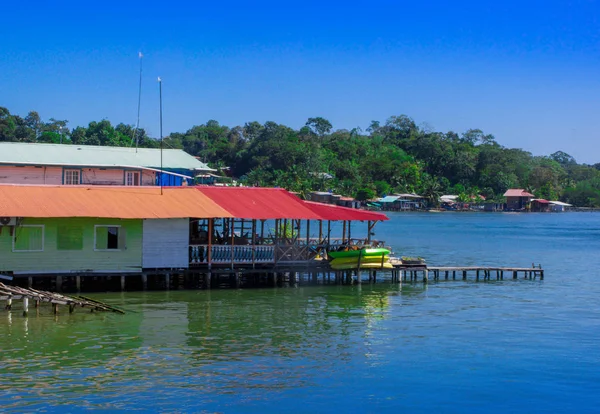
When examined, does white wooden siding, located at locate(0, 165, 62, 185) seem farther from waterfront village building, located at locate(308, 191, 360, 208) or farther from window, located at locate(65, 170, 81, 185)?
waterfront village building, located at locate(308, 191, 360, 208)

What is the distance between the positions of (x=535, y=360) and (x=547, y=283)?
2133 cm

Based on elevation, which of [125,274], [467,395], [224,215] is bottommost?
[467,395]

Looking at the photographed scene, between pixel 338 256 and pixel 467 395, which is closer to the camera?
pixel 467 395

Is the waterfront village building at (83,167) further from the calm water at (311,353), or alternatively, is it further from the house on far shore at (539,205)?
the house on far shore at (539,205)

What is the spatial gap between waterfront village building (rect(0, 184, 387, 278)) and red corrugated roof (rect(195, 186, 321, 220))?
0.05 meters

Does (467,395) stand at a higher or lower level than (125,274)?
lower

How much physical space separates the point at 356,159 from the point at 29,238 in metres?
141

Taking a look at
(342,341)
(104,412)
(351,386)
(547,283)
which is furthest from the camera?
(547,283)

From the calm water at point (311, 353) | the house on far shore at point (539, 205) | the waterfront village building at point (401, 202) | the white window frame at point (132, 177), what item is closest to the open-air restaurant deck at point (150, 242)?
the calm water at point (311, 353)

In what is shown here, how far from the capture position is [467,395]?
20.4 m

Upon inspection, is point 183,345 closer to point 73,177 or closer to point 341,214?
point 341,214

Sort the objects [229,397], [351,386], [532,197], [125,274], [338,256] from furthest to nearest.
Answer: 1. [532,197]
2. [338,256]
3. [125,274]
4. [351,386]
5. [229,397]

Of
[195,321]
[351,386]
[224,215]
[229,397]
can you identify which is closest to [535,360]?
[351,386]

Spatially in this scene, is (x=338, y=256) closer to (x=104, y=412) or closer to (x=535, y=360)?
(x=535, y=360)
